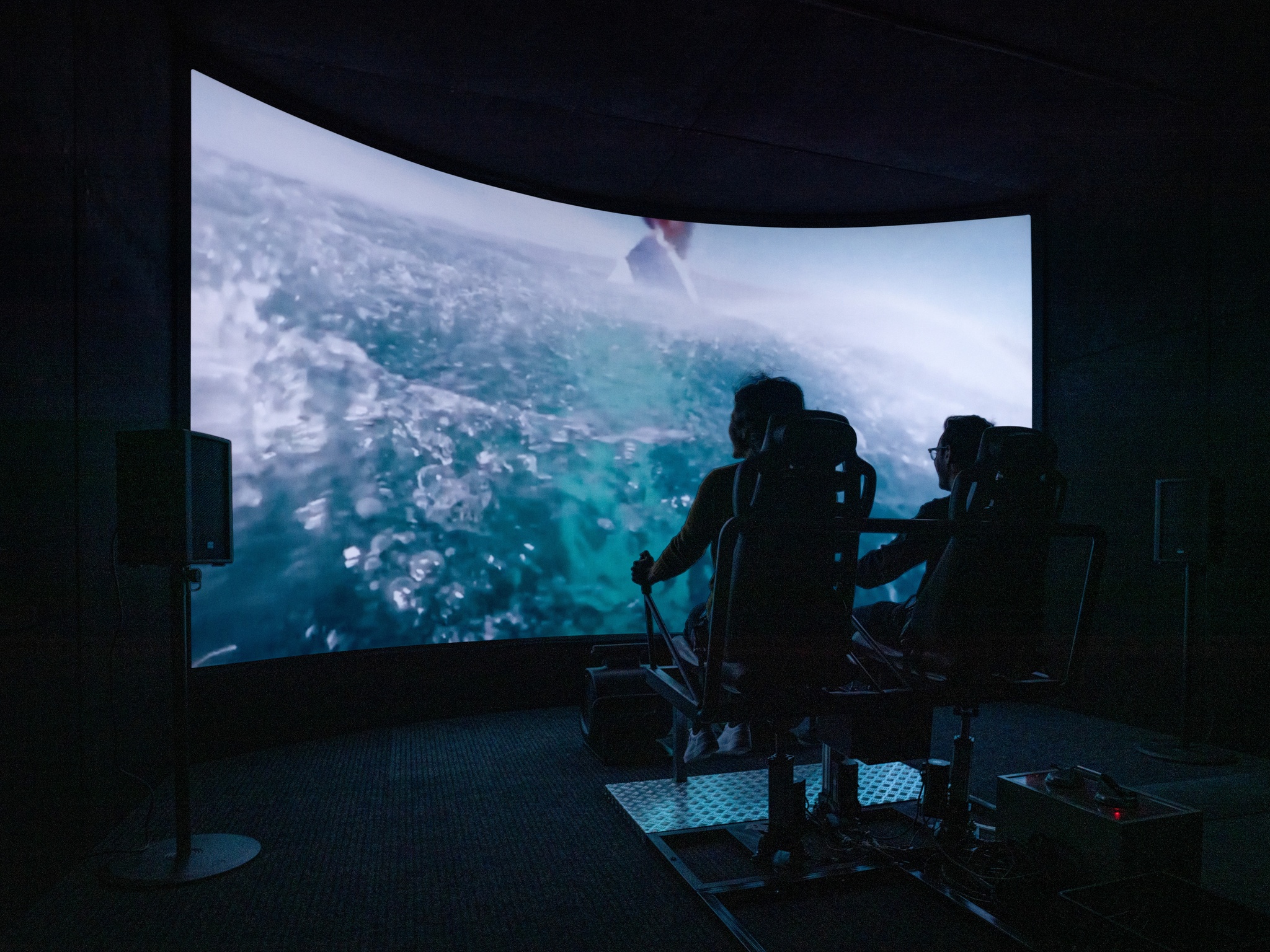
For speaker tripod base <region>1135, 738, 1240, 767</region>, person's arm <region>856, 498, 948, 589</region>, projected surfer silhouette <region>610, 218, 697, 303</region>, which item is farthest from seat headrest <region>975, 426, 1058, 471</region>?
projected surfer silhouette <region>610, 218, 697, 303</region>

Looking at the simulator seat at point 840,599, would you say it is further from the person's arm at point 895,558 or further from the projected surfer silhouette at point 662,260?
the projected surfer silhouette at point 662,260

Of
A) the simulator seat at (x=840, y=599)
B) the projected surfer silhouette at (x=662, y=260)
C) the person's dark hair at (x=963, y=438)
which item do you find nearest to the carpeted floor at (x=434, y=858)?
the simulator seat at (x=840, y=599)

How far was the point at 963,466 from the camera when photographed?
2.58 m

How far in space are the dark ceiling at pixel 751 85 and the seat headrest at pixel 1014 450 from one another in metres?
2.08

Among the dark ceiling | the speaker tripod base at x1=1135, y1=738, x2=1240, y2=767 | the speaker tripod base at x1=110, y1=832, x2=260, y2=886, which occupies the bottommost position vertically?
the speaker tripod base at x1=1135, y1=738, x2=1240, y2=767

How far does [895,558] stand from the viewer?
2.37m

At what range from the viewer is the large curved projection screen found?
3.60 m

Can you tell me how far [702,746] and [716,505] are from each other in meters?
1.05

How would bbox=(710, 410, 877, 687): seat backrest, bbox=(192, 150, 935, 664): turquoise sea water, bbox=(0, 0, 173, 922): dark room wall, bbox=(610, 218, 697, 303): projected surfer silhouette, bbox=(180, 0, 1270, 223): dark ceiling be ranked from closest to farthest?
bbox=(710, 410, 877, 687): seat backrest
bbox=(0, 0, 173, 922): dark room wall
bbox=(180, 0, 1270, 223): dark ceiling
bbox=(192, 150, 935, 664): turquoise sea water
bbox=(610, 218, 697, 303): projected surfer silhouette

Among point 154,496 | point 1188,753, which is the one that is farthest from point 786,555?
point 1188,753

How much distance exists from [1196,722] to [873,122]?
11.7ft

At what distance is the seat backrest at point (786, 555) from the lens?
1836mm

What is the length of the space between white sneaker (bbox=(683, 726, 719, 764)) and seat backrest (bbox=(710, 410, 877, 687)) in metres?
0.96

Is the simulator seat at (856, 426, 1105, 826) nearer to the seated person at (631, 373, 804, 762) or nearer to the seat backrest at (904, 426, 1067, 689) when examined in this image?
the seat backrest at (904, 426, 1067, 689)
